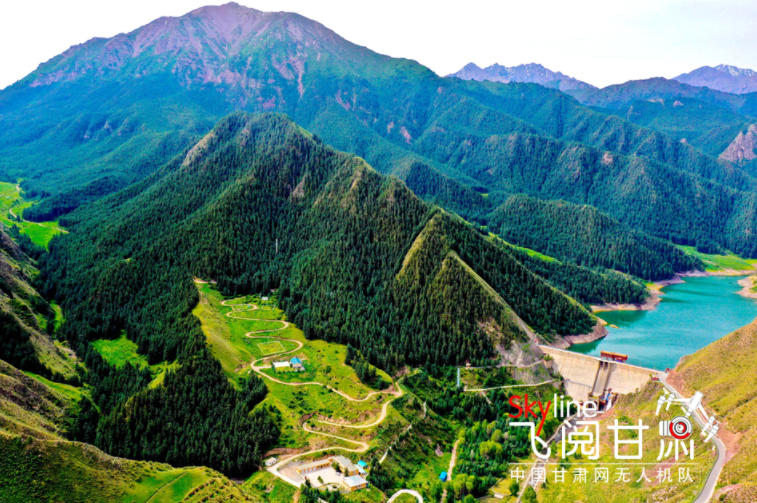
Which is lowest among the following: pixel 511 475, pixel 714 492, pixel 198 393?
pixel 511 475

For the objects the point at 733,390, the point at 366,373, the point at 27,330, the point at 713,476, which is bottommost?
the point at 366,373

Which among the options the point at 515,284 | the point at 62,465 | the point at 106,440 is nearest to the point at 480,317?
the point at 515,284

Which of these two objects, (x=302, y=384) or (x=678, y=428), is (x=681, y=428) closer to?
(x=678, y=428)

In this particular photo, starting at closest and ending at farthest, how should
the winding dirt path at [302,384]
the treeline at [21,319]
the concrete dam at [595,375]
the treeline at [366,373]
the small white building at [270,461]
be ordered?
the winding dirt path at [302,384] < the small white building at [270,461] < the treeline at [21,319] < the treeline at [366,373] < the concrete dam at [595,375]

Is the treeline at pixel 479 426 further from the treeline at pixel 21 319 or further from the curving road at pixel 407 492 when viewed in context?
the treeline at pixel 21 319

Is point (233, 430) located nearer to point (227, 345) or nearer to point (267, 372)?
point (267, 372)

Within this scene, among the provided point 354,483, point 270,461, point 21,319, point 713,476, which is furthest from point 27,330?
point 713,476

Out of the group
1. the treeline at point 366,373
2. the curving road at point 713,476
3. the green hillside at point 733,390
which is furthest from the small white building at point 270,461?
the green hillside at point 733,390
